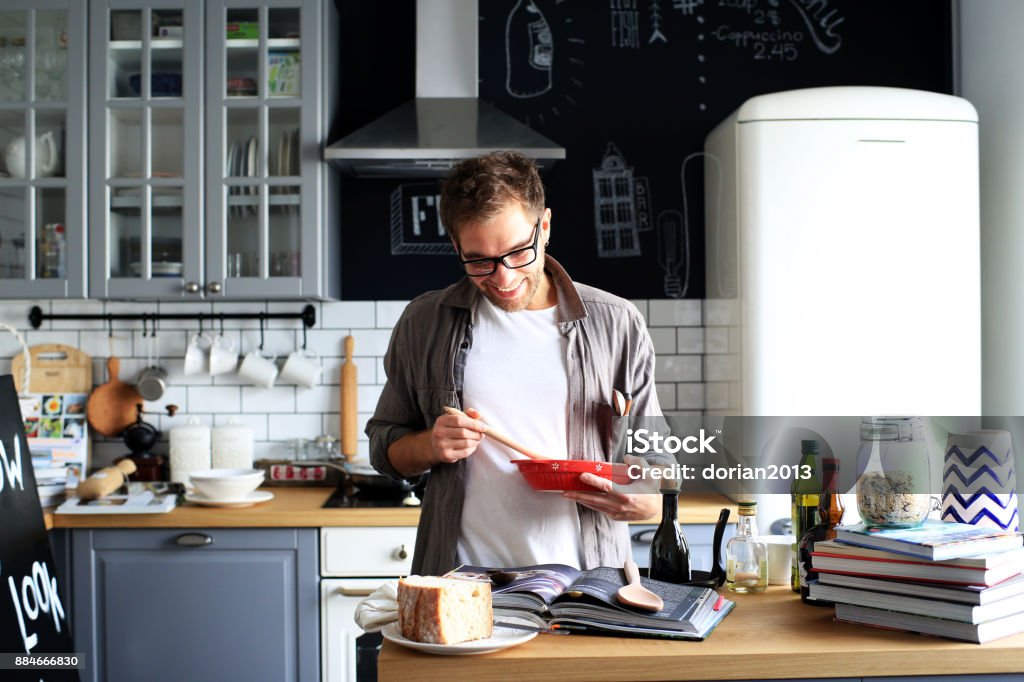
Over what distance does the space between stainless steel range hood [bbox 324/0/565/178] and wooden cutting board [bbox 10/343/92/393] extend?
3.96ft

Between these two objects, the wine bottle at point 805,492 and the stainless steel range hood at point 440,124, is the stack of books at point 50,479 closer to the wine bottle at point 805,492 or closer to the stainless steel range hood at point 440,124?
the stainless steel range hood at point 440,124

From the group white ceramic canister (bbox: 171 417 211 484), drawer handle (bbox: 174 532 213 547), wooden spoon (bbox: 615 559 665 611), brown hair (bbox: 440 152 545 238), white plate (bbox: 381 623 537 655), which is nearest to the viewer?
white plate (bbox: 381 623 537 655)

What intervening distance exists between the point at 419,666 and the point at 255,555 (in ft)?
5.63

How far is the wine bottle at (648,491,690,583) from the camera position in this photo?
1662mm

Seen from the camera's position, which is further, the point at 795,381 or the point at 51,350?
the point at 51,350

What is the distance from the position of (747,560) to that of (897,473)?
1.05 ft

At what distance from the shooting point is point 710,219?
11.2 feet

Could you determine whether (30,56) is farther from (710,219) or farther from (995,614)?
(995,614)

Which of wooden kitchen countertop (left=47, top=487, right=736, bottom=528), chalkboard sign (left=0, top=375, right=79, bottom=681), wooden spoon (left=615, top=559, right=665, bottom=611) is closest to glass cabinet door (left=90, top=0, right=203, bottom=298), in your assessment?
wooden kitchen countertop (left=47, top=487, right=736, bottom=528)

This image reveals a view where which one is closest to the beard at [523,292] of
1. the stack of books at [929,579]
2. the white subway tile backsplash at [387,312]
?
the stack of books at [929,579]

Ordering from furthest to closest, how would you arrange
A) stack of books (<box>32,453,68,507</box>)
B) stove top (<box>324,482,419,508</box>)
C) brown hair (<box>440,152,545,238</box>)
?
stack of books (<box>32,453,68,507</box>) → stove top (<box>324,482,419,508</box>) → brown hair (<box>440,152,545,238</box>)

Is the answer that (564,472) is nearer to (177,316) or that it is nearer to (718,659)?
(718,659)

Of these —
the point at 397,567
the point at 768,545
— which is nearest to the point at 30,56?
the point at 397,567

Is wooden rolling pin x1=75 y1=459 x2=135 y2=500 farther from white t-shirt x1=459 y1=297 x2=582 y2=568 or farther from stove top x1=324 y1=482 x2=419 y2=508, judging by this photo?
white t-shirt x1=459 y1=297 x2=582 y2=568
